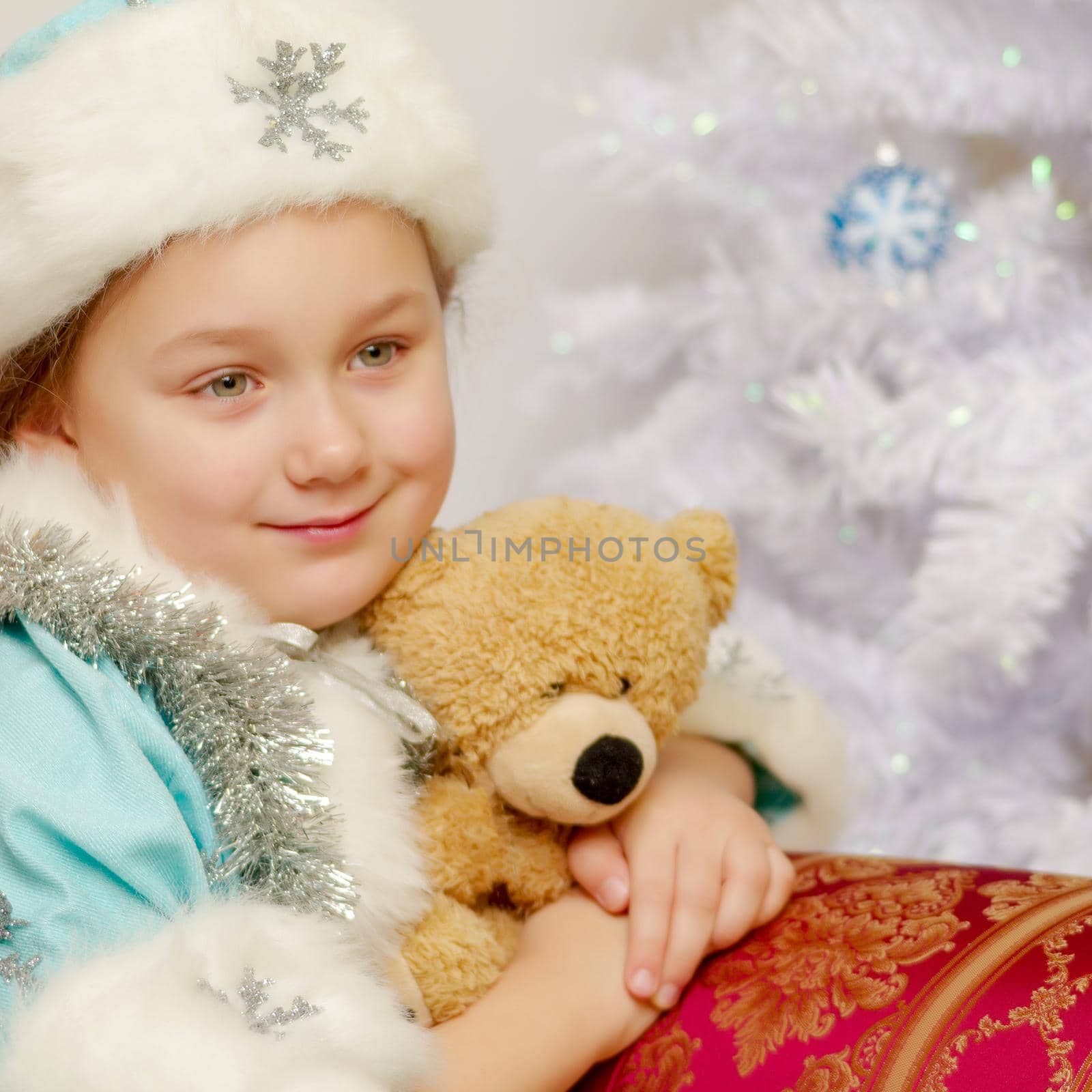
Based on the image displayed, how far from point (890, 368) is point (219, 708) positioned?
1185mm

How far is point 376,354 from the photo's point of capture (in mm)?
896

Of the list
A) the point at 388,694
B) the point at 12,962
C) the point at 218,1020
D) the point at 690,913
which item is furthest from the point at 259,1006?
the point at 690,913

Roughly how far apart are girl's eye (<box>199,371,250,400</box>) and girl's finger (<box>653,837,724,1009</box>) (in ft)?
1.52

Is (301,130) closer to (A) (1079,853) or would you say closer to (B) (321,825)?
(B) (321,825)

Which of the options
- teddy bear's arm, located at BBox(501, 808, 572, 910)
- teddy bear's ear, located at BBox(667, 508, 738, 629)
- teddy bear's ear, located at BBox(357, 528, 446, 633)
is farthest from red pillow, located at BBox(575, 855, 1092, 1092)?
teddy bear's ear, located at BBox(357, 528, 446, 633)

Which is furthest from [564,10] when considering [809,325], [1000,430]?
[1000,430]

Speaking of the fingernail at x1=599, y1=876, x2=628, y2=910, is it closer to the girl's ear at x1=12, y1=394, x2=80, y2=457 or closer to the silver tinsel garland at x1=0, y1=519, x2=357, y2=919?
the silver tinsel garland at x1=0, y1=519, x2=357, y2=919

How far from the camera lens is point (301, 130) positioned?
83 centimetres

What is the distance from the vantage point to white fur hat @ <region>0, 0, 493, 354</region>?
2.60 feet

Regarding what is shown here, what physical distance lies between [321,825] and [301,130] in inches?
18.0

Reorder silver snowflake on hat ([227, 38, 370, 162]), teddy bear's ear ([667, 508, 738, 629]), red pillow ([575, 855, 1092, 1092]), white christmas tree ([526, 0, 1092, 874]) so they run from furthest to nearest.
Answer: white christmas tree ([526, 0, 1092, 874]) < teddy bear's ear ([667, 508, 738, 629]) < silver snowflake on hat ([227, 38, 370, 162]) < red pillow ([575, 855, 1092, 1092])

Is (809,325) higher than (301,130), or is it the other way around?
(809,325)

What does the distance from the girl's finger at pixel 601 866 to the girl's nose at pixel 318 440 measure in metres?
0.34

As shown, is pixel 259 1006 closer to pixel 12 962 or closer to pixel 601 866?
pixel 12 962
